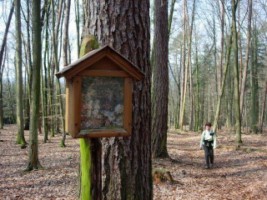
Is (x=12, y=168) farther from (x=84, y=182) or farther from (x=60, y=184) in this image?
(x=84, y=182)

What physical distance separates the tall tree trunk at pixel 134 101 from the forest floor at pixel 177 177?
324 centimetres

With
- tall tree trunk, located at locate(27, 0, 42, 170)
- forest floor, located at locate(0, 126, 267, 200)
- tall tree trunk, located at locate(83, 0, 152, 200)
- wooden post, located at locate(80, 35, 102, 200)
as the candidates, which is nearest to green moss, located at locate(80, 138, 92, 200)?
wooden post, located at locate(80, 35, 102, 200)

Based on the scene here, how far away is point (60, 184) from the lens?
25.7ft

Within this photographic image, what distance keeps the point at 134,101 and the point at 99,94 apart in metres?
0.90

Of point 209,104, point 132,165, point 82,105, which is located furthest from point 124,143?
point 209,104

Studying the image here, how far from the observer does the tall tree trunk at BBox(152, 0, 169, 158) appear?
439 inches

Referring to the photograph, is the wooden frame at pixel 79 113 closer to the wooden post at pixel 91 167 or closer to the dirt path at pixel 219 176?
the wooden post at pixel 91 167

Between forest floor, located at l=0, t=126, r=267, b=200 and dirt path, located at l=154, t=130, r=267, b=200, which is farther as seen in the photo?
dirt path, located at l=154, t=130, r=267, b=200

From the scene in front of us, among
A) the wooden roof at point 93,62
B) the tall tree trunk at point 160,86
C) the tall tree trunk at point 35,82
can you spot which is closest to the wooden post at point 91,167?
the wooden roof at point 93,62

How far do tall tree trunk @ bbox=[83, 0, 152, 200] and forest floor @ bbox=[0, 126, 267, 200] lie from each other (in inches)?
128

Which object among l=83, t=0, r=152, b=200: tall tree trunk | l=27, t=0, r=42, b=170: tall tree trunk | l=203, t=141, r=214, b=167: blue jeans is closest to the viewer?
l=83, t=0, r=152, b=200: tall tree trunk

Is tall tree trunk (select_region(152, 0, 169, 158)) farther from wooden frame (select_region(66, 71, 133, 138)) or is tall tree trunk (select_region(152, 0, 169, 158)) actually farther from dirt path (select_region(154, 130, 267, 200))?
wooden frame (select_region(66, 71, 133, 138))

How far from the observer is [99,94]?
2.74 meters

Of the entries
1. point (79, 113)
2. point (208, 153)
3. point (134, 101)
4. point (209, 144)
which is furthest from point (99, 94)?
point (209, 144)
